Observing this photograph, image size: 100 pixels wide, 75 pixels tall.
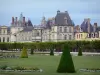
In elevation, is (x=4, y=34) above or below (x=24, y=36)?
above

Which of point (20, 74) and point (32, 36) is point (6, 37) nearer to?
point (32, 36)

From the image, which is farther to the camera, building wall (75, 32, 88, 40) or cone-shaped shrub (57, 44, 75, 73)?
building wall (75, 32, 88, 40)

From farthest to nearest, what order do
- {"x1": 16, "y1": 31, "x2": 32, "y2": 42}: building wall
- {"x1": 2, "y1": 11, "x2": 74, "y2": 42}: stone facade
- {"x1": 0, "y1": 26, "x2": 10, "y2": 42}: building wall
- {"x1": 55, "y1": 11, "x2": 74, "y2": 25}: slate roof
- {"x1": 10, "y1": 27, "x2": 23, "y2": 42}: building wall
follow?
{"x1": 0, "y1": 26, "x2": 10, "y2": 42}: building wall
{"x1": 10, "y1": 27, "x2": 23, "y2": 42}: building wall
{"x1": 16, "y1": 31, "x2": 32, "y2": 42}: building wall
{"x1": 2, "y1": 11, "x2": 74, "y2": 42}: stone facade
{"x1": 55, "y1": 11, "x2": 74, "y2": 25}: slate roof

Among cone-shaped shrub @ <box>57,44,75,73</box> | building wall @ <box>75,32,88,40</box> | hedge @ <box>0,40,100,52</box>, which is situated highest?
building wall @ <box>75,32,88,40</box>

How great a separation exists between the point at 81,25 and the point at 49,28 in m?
7.15

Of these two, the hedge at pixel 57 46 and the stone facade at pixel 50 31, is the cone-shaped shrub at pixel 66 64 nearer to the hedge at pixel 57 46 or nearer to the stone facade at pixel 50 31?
the hedge at pixel 57 46

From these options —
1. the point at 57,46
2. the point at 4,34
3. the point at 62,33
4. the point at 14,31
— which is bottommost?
the point at 57,46

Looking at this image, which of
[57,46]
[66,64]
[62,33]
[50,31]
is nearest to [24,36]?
[50,31]

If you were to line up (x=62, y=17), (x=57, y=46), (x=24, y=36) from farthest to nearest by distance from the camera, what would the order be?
(x=24, y=36) < (x=62, y=17) < (x=57, y=46)

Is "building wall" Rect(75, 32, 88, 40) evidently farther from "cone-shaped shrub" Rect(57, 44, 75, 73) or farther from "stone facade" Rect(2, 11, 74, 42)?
"cone-shaped shrub" Rect(57, 44, 75, 73)

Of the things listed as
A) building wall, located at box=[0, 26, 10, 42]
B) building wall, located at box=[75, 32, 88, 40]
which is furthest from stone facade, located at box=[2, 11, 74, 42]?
building wall, located at box=[75, 32, 88, 40]

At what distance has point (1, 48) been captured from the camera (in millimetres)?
48250

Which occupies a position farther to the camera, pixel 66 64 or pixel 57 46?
pixel 57 46

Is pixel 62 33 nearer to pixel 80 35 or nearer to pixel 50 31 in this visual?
pixel 50 31
